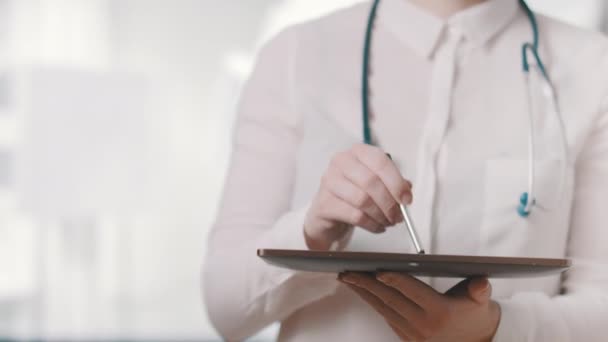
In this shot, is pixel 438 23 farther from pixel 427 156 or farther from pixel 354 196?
pixel 354 196

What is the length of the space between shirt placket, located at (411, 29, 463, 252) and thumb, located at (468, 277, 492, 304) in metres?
0.14

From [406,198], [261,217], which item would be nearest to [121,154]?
[261,217]

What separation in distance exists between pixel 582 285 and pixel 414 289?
25 centimetres

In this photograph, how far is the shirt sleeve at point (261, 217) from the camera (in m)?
0.80

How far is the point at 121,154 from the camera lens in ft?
8.81

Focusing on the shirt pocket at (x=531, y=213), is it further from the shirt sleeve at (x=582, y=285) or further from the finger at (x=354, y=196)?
the finger at (x=354, y=196)

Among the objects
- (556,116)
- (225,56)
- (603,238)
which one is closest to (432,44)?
(556,116)

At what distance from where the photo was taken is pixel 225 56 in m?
2.82

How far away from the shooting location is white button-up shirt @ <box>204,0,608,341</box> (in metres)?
0.82

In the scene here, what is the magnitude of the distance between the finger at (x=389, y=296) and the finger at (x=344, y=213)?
6cm

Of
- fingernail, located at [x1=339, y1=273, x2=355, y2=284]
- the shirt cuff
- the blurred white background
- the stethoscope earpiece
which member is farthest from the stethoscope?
the blurred white background

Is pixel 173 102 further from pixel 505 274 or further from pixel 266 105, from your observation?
pixel 505 274

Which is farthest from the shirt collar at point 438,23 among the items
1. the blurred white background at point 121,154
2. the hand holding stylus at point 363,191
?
the blurred white background at point 121,154

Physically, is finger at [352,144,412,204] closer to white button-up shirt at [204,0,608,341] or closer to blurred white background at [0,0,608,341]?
white button-up shirt at [204,0,608,341]
